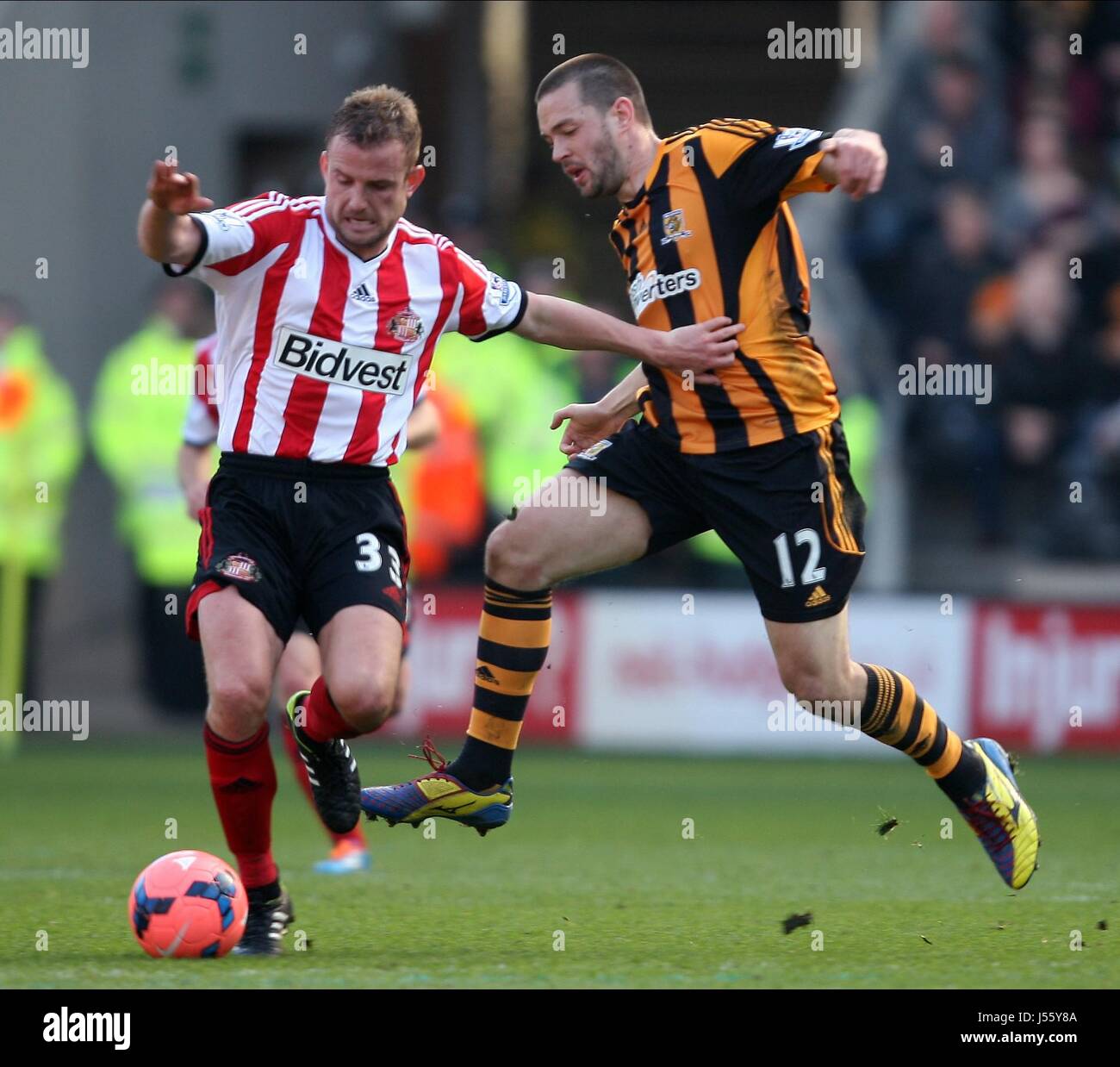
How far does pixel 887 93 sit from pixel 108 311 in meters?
5.47

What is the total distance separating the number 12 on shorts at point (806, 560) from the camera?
582cm

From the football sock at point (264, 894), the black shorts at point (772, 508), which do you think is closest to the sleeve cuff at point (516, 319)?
the black shorts at point (772, 508)

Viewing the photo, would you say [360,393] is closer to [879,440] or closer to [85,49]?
[879,440]

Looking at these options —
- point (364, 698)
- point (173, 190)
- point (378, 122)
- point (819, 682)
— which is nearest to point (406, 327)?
point (378, 122)

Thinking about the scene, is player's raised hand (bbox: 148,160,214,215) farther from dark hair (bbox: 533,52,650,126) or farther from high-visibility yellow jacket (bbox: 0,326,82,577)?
high-visibility yellow jacket (bbox: 0,326,82,577)

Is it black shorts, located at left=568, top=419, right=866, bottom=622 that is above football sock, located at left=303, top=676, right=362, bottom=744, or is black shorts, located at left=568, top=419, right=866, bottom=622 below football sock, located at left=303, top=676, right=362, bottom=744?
above

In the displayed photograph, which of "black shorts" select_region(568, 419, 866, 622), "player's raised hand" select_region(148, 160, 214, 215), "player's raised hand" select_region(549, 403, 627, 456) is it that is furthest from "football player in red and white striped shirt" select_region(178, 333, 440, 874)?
"player's raised hand" select_region(148, 160, 214, 215)

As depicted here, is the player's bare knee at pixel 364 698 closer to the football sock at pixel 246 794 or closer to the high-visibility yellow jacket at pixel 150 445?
the football sock at pixel 246 794

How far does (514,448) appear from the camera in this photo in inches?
484

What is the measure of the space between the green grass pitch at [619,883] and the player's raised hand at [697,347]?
1.57 metres

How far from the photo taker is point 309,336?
5621mm

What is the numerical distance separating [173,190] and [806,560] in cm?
200

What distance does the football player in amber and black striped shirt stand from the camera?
5.84 metres

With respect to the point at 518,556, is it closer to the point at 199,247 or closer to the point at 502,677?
the point at 502,677
